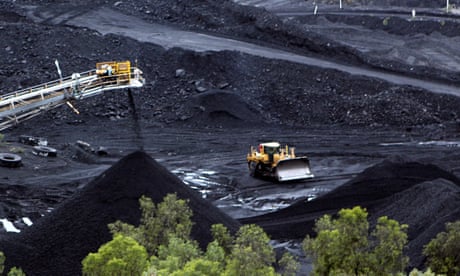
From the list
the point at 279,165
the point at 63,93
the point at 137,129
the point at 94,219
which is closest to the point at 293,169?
the point at 279,165

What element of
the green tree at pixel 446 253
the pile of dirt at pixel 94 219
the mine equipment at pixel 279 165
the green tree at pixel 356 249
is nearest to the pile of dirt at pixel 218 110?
the mine equipment at pixel 279 165

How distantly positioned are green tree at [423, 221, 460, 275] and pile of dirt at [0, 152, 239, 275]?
6191 millimetres

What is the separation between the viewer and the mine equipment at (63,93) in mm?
29562

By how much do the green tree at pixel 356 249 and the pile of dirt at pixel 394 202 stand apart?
681 cm

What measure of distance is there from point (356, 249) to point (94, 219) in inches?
330

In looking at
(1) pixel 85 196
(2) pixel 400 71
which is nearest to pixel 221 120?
(2) pixel 400 71

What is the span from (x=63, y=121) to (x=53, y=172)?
683 cm

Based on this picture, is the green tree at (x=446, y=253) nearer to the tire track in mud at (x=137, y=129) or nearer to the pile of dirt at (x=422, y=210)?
the pile of dirt at (x=422, y=210)

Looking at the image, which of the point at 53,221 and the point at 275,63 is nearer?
the point at 53,221

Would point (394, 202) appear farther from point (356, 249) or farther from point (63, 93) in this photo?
point (356, 249)

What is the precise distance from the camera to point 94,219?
21.4m

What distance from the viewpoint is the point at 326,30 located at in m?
55.1

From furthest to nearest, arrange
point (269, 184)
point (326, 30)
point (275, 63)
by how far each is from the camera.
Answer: point (326, 30)
point (275, 63)
point (269, 184)

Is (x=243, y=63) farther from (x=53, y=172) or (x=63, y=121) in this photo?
(x=53, y=172)
